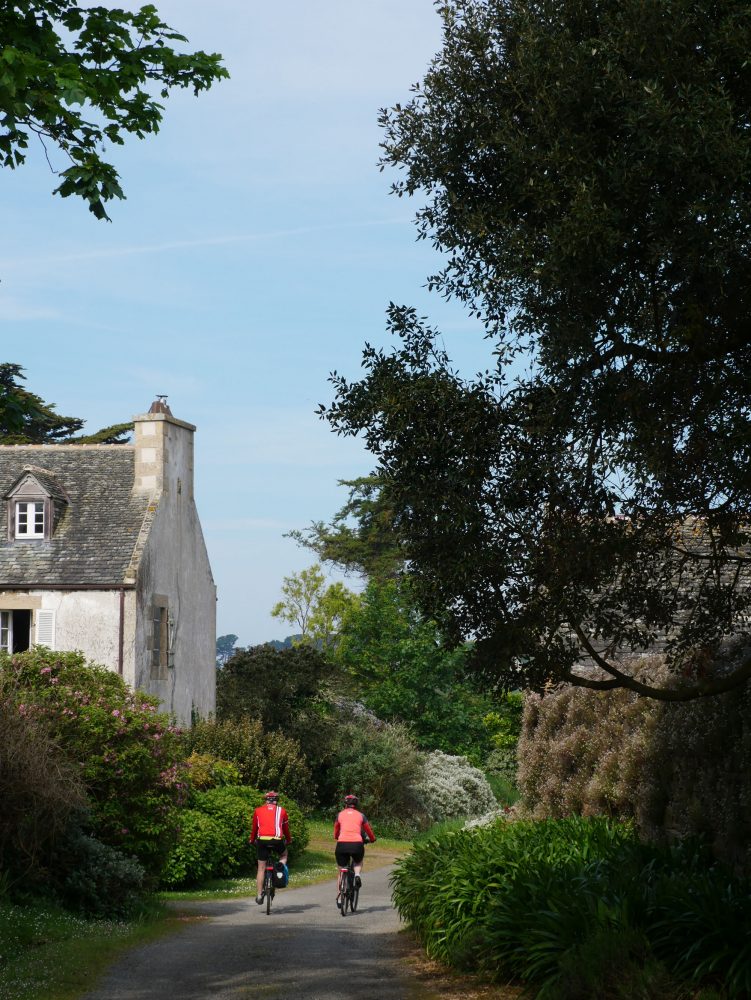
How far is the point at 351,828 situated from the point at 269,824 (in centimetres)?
139

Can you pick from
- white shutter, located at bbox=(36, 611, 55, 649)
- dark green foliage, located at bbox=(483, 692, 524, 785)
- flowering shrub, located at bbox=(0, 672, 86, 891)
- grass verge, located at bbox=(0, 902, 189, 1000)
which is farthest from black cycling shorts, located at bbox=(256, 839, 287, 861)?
white shutter, located at bbox=(36, 611, 55, 649)

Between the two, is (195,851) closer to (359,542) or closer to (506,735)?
(506,735)

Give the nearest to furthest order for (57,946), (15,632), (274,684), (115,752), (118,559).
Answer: (57,946) < (115,752) < (118,559) < (15,632) < (274,684)

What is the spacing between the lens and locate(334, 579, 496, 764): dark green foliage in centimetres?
4444

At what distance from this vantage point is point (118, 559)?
103 feet

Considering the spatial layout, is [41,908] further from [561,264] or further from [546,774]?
[561,264]

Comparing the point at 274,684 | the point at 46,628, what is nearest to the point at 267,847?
the point at 46,628

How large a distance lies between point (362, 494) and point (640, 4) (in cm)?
5249

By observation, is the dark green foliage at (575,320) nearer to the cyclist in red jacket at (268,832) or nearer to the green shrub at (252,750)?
the cyclist in red jacket at (268,832)

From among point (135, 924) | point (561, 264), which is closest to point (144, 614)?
point (135, 924)

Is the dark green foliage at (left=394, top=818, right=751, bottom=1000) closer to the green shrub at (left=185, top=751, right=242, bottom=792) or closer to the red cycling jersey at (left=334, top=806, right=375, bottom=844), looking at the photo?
the red cycling jersey at (left=334, top=806, right=375, bottom=844)

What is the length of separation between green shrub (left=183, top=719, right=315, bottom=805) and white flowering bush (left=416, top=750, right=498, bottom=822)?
6.38 metres


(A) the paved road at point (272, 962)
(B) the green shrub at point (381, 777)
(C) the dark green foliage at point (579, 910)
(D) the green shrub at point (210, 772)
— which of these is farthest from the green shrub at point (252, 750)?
(C) the dark green foliage at point (579, 910)

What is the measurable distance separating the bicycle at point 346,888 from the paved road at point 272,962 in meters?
0.19
